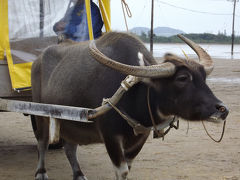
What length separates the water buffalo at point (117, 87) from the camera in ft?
11.2

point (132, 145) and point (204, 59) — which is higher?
point (204, 59)

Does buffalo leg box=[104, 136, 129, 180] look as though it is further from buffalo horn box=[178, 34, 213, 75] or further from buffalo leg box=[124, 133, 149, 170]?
buffalo horn box=[178, 34, 213, 75]

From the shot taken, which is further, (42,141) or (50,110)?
(42,141)

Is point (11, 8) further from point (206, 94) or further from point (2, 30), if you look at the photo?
point (206, 94)

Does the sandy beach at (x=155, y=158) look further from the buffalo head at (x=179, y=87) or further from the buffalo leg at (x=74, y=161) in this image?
the buffalo head at (x=179, y=87)

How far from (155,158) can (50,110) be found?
206 centimetres

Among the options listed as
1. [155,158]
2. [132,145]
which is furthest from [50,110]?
[155,158]

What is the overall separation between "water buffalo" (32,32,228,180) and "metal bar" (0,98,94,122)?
15cm

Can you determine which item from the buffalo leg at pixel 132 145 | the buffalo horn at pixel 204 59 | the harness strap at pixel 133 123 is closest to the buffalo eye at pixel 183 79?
the buffalo horn at pixel 204 59

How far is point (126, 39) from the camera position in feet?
13.5

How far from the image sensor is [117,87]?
3.86 m

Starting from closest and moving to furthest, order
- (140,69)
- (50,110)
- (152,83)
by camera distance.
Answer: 1. (140,69)
2. (152,83)
3. (50,110)

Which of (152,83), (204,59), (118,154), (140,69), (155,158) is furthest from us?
(155,158)

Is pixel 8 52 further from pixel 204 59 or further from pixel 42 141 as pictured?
pixel 204 59
